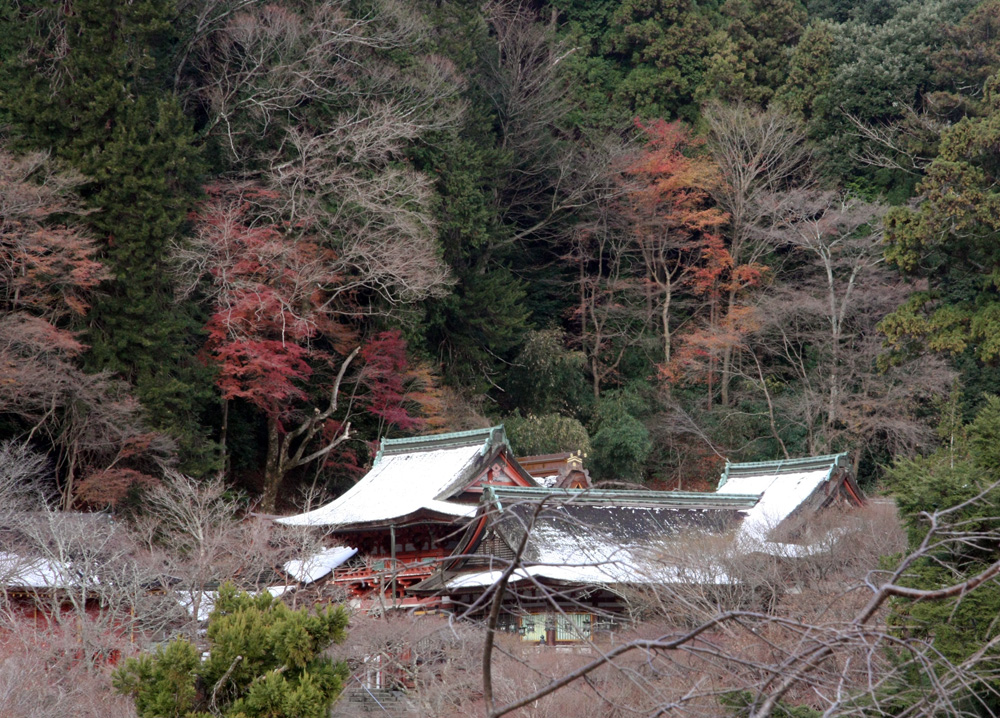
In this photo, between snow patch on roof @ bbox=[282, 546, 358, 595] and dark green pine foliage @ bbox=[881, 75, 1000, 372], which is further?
dark green pine foliage @ bbox=[881, 75, 1000, 372]

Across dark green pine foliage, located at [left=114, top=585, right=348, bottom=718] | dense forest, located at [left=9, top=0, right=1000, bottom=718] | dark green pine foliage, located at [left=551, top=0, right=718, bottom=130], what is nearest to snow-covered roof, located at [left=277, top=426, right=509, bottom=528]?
dense forest, located at [left=9, top=0, right=1000, bottom=718]

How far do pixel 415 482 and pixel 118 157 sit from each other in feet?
27.8

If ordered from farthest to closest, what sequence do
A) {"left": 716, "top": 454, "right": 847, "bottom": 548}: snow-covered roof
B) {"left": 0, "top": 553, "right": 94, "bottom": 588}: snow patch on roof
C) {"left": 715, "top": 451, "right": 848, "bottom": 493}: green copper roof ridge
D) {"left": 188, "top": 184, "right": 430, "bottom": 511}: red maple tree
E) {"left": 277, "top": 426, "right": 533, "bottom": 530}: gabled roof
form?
{"left": 188, "top": 184, "right": 430, "bottom": 511}: red maple tree, {"left": 715, "top": 451, "right": 848, "bottom": 493}: green copper roof ridge, {"left": 716, "top": 454, "right": 847, "bottom": 548}: snow-covered roof, {"left": 277, "top": 426, "right": 533, "bottom": 530}: gabled roof, {"left": 0, "top": 553, "right": 94, "bottom": 588}: snow patch on roof

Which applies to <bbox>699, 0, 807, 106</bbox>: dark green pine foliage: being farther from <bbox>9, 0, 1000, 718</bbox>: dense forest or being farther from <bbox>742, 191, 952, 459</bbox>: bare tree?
<bbox>742, 191, 952, 459</bbox>: bare tree

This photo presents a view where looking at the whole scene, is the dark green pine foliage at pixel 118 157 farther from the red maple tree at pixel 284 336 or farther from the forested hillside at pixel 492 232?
the red maple tree at pixel 284 336

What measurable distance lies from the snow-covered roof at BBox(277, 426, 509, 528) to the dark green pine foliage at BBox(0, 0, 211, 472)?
3.35 meters

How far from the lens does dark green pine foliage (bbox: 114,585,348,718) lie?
6.57 m

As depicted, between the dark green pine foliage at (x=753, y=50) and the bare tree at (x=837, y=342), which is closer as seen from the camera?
the bare tree at (x=837, y=342)

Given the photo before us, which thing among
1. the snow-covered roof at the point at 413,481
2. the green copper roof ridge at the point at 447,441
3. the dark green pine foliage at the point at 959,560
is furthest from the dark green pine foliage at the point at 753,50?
the dark green pine foliage at the point at 959,560

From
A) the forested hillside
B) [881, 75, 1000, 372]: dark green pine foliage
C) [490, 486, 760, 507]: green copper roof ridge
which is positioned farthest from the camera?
[881, 75, 1000, 372]: dark green pine foliage

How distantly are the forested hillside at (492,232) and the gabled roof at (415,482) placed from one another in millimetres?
1840

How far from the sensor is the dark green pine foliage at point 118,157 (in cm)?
1973

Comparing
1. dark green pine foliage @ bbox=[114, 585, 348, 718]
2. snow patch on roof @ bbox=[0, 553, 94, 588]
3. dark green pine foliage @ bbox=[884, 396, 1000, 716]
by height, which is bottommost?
snow patch on roof @ bbox=[0, 553, 94, 588]

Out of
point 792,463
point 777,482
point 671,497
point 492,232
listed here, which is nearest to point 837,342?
point 792,463
